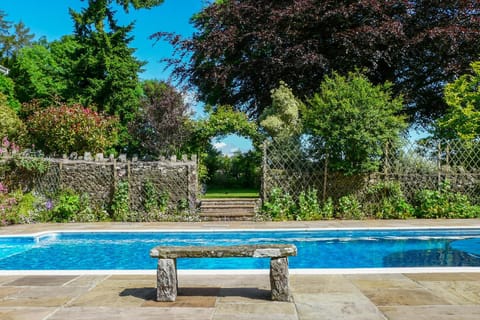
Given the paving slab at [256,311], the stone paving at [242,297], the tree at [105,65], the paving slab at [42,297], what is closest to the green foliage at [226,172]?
the tree at [105,65]

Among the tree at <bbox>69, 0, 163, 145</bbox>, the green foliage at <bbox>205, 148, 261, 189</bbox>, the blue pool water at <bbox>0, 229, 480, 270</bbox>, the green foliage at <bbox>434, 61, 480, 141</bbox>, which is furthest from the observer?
the tree at <bbox>69, 0, 163, 145</bbox>

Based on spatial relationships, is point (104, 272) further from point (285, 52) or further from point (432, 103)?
point (432, 103)

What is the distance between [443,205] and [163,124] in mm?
11506

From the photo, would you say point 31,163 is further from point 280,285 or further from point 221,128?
point 280,285

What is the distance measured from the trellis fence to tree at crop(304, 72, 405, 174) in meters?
0.27

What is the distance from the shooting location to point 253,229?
9.09 meters

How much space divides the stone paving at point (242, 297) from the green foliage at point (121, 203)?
5688 mm

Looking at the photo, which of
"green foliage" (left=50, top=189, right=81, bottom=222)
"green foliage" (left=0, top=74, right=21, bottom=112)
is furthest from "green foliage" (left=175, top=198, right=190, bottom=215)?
"green foliage" (left=0, top=74, right=21, bottom=112)

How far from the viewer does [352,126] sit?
1035 cm

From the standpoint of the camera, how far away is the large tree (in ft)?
48.4

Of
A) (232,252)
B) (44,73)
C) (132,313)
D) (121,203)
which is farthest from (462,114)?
(44,73)

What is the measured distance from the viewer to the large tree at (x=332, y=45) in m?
14.8

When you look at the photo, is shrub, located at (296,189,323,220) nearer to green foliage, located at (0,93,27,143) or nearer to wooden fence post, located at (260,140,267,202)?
wooden fence post, located at (260,140,267,202)

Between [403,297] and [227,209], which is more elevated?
[227,209]
